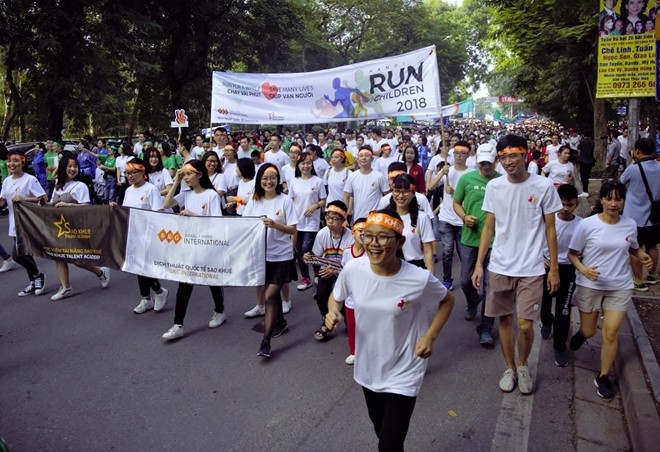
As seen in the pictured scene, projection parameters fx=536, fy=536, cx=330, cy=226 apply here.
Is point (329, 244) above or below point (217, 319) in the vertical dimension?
above

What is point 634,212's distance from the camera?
6270mm

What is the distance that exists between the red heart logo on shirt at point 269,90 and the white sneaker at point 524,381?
19.8 feet

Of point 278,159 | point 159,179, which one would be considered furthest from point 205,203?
point 278,159

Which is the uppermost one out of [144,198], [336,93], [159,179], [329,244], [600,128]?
[600,128]

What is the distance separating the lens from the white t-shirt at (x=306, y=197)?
6883 millimetres

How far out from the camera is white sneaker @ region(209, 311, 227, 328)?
556cm

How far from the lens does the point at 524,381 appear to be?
409 centimetres

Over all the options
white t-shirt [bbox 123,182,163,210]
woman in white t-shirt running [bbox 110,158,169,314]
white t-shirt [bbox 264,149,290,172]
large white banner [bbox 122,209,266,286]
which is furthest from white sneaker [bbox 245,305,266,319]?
white t-shirt [bbox 264,149,290,172]

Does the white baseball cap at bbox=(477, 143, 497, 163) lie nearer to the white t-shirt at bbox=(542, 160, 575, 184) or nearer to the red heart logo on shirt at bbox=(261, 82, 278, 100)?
the red heart logo on shirt at bbox=(261, 82, 278, 100)

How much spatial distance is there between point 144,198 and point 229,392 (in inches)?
108

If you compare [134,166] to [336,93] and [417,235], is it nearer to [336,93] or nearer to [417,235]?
[417,235]

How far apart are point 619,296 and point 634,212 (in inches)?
109

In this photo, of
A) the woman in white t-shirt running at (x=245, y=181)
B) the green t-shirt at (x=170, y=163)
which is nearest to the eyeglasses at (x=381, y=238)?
the woman in white t-shirt running at (x=245, y=181)

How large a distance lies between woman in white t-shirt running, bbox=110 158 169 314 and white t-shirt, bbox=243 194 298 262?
1.53 metres
